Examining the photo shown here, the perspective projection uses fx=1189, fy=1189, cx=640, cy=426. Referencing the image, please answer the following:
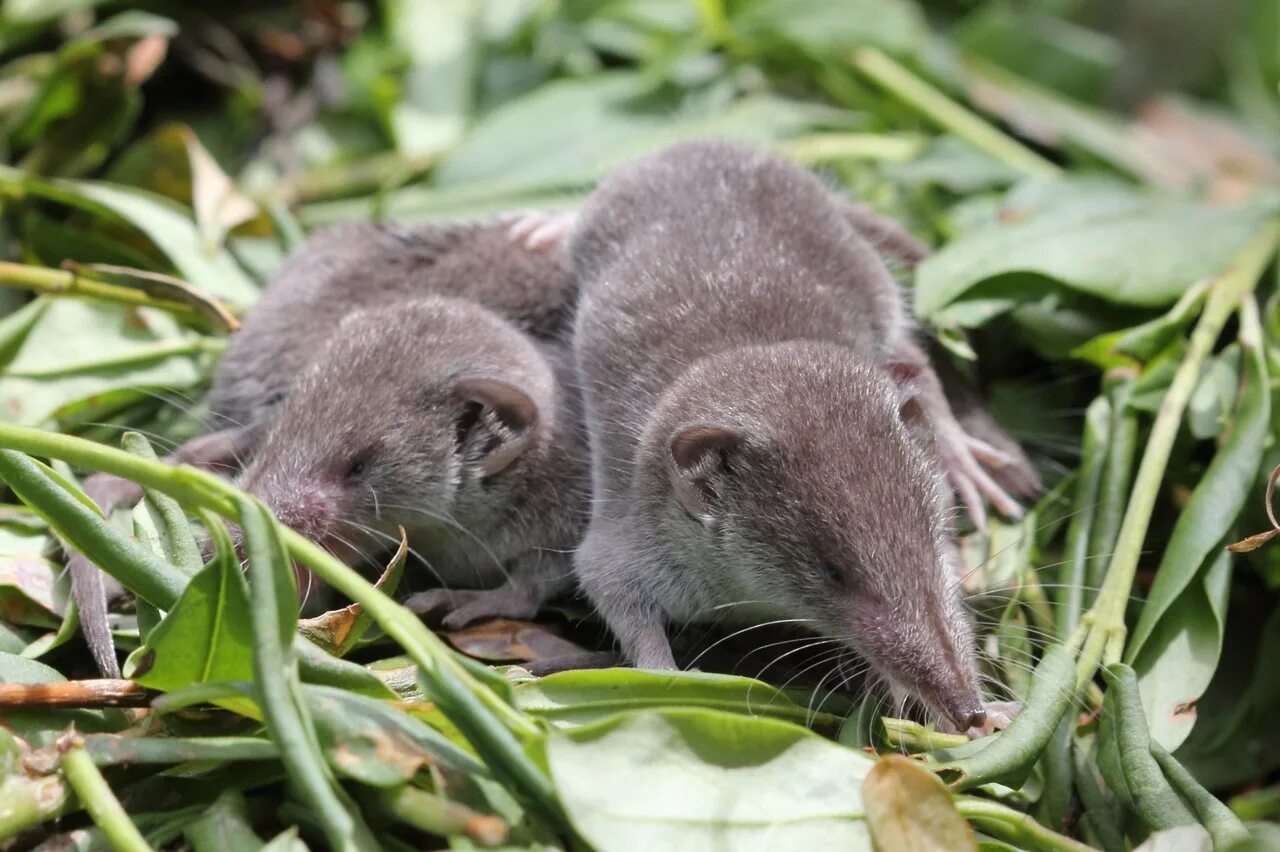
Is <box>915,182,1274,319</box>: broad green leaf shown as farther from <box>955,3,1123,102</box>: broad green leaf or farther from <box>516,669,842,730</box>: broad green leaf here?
<box>955,3,1123,102</box>: broad green leaf

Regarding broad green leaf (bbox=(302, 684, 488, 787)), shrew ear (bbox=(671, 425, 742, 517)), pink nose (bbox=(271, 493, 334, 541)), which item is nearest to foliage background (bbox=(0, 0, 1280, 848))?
broad green leaf (bbox=(302, 684, 488, 787))

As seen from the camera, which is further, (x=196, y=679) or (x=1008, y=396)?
(x=1008, y=396)

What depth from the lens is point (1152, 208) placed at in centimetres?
510

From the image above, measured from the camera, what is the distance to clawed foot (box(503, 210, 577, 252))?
4.72m

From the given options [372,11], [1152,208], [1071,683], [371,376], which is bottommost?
[1071,683]

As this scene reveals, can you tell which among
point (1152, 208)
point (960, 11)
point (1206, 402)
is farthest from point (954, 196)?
point (960, 11)

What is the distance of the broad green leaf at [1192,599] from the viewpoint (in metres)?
3.30

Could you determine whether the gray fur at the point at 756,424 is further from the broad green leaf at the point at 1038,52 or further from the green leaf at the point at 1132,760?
the broad green leaf at the point at 1038,52

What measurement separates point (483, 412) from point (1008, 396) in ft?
6.88

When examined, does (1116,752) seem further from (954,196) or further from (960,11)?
(960,11)

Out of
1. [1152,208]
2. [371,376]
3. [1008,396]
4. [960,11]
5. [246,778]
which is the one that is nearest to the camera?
[246,778]

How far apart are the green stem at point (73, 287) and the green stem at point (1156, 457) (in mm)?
3378

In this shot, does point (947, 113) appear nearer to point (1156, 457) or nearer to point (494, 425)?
point (1156, 457)

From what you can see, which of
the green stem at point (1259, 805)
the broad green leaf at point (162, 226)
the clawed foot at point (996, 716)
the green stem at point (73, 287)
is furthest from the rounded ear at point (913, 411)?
the broad green leaf at point (162, 226)
